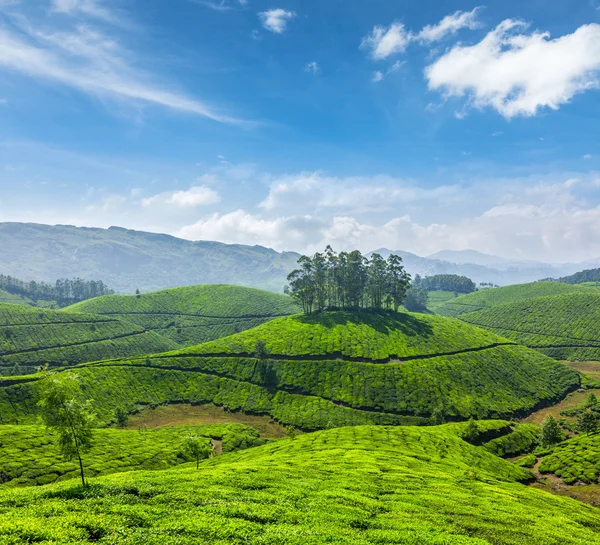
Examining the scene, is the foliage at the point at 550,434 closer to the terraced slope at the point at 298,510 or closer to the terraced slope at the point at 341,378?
the terraced slope at the point at 341,378

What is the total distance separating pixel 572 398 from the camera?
5226 inches

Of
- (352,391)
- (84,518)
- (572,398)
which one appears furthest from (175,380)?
(572,398)

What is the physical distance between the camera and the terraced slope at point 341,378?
11125 centimetres

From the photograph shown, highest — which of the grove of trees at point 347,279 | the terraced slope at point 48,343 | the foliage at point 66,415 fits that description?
the grove of trees at point 347,279

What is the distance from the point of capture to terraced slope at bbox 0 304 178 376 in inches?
6265

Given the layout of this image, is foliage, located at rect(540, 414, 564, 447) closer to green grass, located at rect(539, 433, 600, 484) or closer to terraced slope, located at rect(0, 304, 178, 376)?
green grass, located at rect(539, 433, 600, 484)

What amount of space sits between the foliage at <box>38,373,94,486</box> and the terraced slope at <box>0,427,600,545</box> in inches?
160

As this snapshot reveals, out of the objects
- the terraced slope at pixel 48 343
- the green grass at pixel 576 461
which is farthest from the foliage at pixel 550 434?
the terraced slope at pixel 48 343

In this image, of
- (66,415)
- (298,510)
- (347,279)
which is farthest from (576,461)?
(347,279)

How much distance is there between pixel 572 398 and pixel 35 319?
276m

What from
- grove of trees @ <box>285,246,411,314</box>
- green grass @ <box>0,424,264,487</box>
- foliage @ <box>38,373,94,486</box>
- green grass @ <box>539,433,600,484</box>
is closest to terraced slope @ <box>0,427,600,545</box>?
foliage @ <box>38,373,94,486</box>

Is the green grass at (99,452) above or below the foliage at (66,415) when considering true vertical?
below

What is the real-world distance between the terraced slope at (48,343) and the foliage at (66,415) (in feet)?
483

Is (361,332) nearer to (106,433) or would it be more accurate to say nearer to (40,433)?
(106,433)
